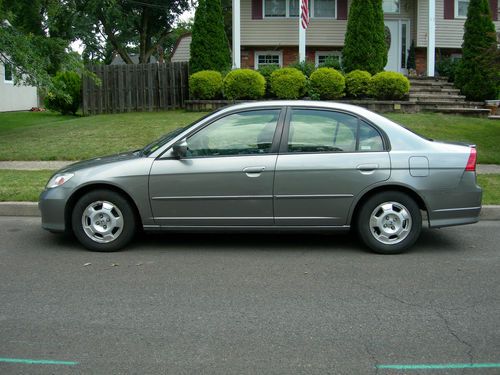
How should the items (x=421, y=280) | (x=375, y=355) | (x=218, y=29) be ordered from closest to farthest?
(x=375, y=355), (x=421, y=280), (x=218, y=29)

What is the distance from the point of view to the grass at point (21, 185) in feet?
29.0

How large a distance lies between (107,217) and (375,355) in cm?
366

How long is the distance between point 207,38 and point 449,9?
11028 mm

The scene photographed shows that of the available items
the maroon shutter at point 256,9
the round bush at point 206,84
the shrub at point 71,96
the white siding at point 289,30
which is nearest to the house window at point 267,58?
the white siding at point 289,30

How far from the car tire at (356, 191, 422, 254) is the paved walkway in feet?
17.1

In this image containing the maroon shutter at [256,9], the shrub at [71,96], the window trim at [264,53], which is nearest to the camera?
the shrub at [71,96]

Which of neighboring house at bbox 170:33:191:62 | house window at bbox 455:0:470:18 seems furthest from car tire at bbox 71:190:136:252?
neighboring house at bbox 170:33:191:62

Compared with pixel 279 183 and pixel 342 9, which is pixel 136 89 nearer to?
pixel 342 9

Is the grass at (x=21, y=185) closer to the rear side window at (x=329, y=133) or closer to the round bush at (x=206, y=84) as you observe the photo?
the rear side window at (x=329, y=133)

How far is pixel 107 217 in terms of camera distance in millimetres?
6598

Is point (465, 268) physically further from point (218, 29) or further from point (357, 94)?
point (218, 29)

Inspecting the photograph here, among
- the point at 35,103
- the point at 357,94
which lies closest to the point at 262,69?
the point at 357,94

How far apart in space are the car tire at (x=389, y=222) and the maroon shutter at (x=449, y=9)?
20.6 m

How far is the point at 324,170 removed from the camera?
6.43 metres
